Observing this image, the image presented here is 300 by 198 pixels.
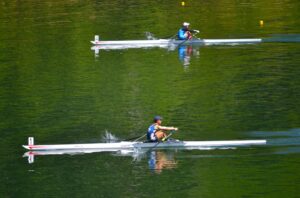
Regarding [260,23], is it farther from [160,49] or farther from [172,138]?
[172,138]

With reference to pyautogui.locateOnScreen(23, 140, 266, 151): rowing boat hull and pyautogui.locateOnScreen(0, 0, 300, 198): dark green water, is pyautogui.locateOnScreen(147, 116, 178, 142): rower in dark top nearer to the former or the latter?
pyautogui.locateOnScreen(23, 140, 266, 151): rowing boat hull

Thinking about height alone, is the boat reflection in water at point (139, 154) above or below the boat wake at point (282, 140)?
below

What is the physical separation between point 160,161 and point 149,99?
966 cm

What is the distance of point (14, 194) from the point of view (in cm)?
2653

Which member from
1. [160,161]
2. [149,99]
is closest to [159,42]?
[149,99]

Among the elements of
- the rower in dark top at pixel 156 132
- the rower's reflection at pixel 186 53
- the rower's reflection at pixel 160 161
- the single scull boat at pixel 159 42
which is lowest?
the rower's reflection at pixel 160 161

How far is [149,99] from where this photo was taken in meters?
38.3

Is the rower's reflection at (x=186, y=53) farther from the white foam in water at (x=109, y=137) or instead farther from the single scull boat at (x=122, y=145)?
the single scull boat at (x=122, y=145)

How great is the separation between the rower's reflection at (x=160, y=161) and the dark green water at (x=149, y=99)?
0.12 ft

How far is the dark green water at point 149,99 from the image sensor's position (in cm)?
2708

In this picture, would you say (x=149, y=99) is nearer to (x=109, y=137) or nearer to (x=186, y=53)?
(x=109, y=137)

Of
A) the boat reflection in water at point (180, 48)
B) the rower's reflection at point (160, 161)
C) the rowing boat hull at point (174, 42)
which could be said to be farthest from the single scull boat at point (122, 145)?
the rowing boat hull at point (174, 42)

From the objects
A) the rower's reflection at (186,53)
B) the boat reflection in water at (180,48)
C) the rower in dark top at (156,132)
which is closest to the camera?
the rower in dark top at (156,132)

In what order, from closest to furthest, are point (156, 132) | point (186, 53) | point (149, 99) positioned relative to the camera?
1. point (156, 132)
2. point (149, 99)
3. point (186, 53)
